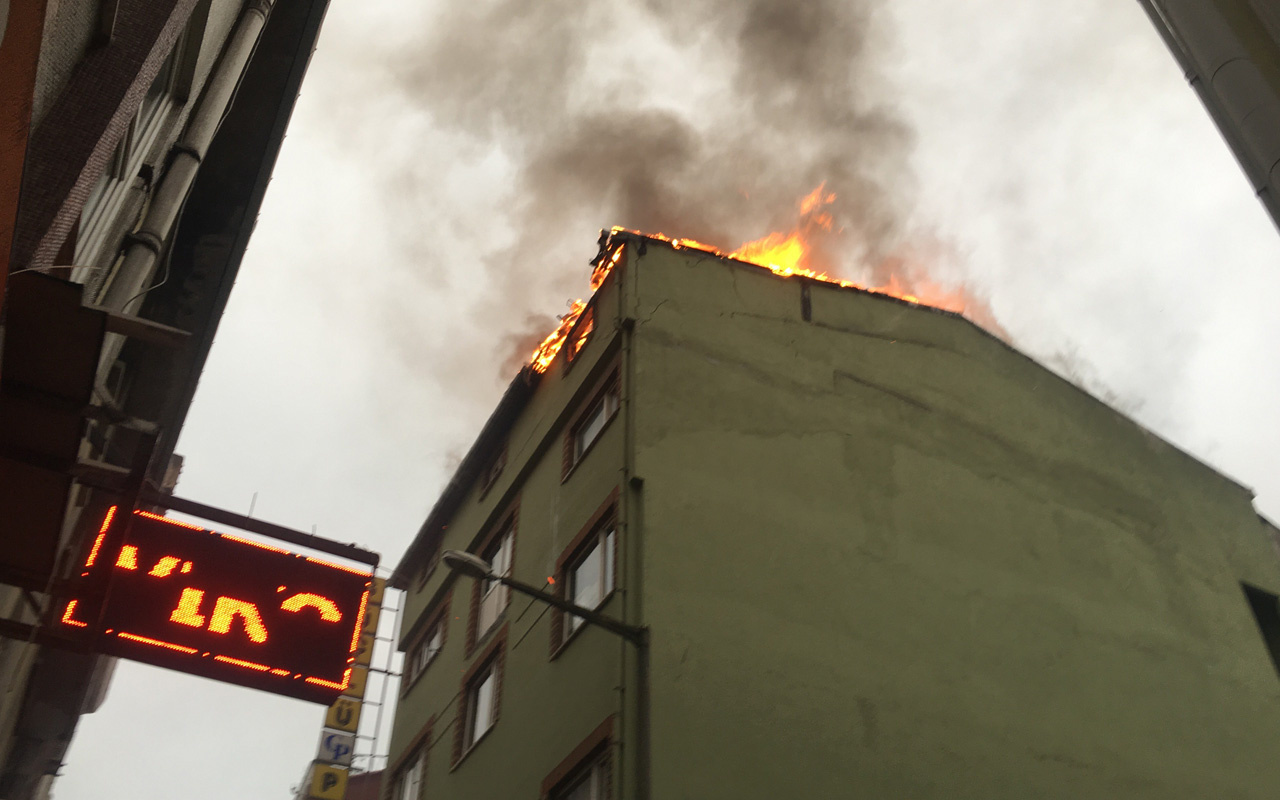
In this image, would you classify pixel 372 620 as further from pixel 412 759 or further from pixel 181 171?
pixel 181 171

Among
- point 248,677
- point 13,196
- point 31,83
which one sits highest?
point 31,83

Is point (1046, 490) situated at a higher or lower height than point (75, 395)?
higher

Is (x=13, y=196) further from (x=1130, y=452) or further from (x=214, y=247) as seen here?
(x=1130, y=452)

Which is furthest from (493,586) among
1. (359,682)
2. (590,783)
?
(359,682)

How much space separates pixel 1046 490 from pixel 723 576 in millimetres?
7749

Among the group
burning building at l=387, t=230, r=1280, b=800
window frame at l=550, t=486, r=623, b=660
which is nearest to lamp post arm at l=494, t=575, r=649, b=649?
burning building at l=387, t=230, r=1280, b=800

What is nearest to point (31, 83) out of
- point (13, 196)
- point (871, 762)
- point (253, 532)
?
point (13, 196)

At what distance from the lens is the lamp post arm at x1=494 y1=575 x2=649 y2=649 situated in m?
10.6

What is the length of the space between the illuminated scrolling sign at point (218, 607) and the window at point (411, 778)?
34.4 ft

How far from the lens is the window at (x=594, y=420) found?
53.7 feet

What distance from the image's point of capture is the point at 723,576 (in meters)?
13.4

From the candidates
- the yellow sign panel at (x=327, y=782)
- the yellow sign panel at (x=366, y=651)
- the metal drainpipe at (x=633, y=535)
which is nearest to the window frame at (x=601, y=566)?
the metal drainpipe at (x=633, y=535)

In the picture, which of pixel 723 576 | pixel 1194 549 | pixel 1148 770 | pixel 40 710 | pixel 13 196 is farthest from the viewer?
pixel 1194 549

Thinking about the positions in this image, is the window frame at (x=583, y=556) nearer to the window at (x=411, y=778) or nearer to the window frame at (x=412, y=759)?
the window frame at (x=412, y=759)
